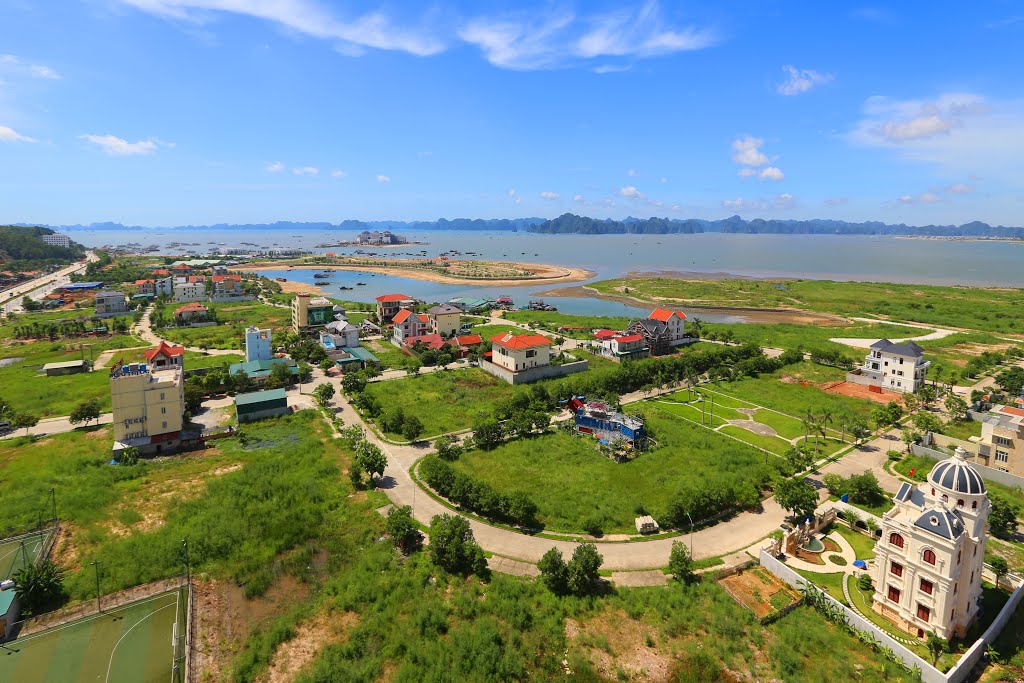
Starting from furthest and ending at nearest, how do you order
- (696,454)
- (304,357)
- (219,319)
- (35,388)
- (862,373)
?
(219,319)
(304,357)
(862,373)
(35,388)
(696,454)

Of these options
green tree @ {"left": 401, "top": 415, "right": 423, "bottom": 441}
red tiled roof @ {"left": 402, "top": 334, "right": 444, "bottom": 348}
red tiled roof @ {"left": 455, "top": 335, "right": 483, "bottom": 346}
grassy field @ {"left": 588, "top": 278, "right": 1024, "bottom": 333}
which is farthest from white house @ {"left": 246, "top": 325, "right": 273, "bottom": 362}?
grassy field @ {"left": 588, "top": 278, "right": 1024, "bottom": 333}

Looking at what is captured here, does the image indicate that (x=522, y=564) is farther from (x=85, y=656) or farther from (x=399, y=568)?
(x=85, y=656)

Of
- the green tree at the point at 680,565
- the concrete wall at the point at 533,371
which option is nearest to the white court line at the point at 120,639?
the green tree at the point at 680,565

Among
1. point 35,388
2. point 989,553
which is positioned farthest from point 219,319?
point 989,553

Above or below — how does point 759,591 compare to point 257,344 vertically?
below

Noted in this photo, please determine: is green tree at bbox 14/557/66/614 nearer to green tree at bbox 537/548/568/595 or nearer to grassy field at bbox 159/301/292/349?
green tree at bbox 537/548/568/595

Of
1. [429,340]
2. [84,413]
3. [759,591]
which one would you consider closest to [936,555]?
[759,591]

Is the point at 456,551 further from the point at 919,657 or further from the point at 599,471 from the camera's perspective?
the point at 919,657
